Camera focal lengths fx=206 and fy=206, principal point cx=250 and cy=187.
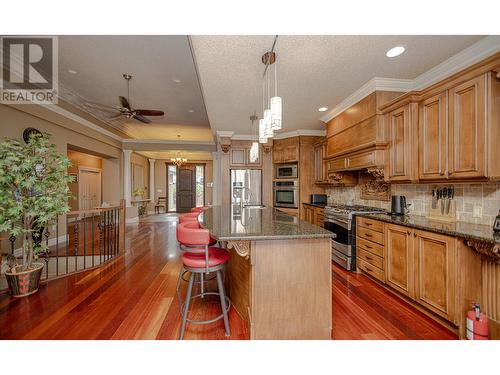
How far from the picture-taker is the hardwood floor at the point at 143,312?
1.69 meters

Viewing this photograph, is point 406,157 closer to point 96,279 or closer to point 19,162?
point 96,279

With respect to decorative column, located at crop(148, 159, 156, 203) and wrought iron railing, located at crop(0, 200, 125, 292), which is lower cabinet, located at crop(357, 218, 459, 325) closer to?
wrought iron railing, located at crop(0, 200, 125, 292)

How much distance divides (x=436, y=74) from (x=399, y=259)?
7.00ft

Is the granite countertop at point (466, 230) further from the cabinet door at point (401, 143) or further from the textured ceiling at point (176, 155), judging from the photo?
the textured ceiling at point (176, 155)

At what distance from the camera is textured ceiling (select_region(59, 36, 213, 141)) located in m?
2.66

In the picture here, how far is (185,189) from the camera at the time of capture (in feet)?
33.0

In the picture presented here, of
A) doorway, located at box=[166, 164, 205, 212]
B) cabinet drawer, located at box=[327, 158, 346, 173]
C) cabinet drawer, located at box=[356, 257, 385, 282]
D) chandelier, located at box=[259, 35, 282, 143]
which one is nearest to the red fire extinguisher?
cabinet drawer, located at box=[356, 257, 385, 282]

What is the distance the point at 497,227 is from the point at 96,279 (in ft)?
13.8

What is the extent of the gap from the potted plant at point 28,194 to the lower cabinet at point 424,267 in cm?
388

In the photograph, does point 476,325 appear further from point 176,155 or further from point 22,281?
point 176,155

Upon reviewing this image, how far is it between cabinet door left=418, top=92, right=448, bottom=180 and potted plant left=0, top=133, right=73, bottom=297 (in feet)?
13.7

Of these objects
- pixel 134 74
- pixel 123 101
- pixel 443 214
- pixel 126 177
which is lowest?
pixel 443 214

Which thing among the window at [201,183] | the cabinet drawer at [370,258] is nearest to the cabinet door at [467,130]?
the cabinet drawer at [370,258]

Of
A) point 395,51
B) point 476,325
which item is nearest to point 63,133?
point 395,51
